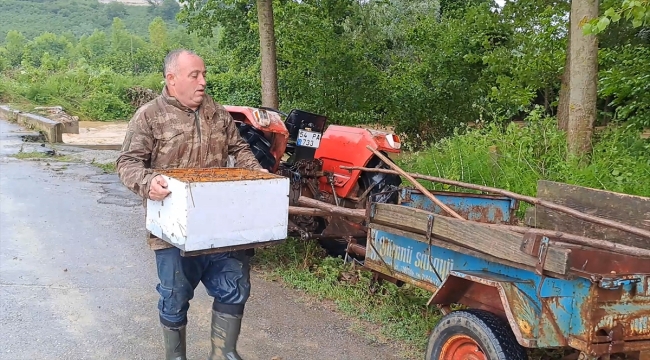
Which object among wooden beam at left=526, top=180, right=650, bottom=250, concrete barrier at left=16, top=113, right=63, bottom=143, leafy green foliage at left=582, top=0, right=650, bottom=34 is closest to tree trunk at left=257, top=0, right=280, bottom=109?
leafy green foliage at left=582, top=0, right=650, bottom=34

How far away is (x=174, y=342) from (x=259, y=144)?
2402 millimetres

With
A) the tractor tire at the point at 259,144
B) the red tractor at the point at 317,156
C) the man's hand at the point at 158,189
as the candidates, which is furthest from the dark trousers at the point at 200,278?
the tractor tire at the point at 259,144

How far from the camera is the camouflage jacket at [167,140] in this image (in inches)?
129

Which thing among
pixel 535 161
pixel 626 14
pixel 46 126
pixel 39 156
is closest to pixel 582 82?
pixel 535 161

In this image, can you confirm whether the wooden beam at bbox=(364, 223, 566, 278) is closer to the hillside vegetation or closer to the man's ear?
the hillside vegetation

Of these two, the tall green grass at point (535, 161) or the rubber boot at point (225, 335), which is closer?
the rubber boot at point (225, 335)

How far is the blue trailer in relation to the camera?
265 cm

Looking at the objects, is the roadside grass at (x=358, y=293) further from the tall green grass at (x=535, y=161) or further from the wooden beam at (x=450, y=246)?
the tall green grass at (x=535, y=161)

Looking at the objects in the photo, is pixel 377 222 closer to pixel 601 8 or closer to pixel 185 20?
pixel 601 8

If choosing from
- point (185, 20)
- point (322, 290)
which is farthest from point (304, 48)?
point (322, 290)

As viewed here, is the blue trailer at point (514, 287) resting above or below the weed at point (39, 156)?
below

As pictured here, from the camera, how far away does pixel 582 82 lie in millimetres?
6266

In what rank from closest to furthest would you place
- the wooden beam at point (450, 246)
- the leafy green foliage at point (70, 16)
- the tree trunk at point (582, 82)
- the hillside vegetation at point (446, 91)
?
1. the wooden beam at point (450, 246)
2. the hillside vegetation at point (446, 91)
3. the tree trunk at point (582, 82)
4. the leafy green foliage at point (70, 16)

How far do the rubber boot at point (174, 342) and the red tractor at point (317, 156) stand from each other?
1880 millimetres
